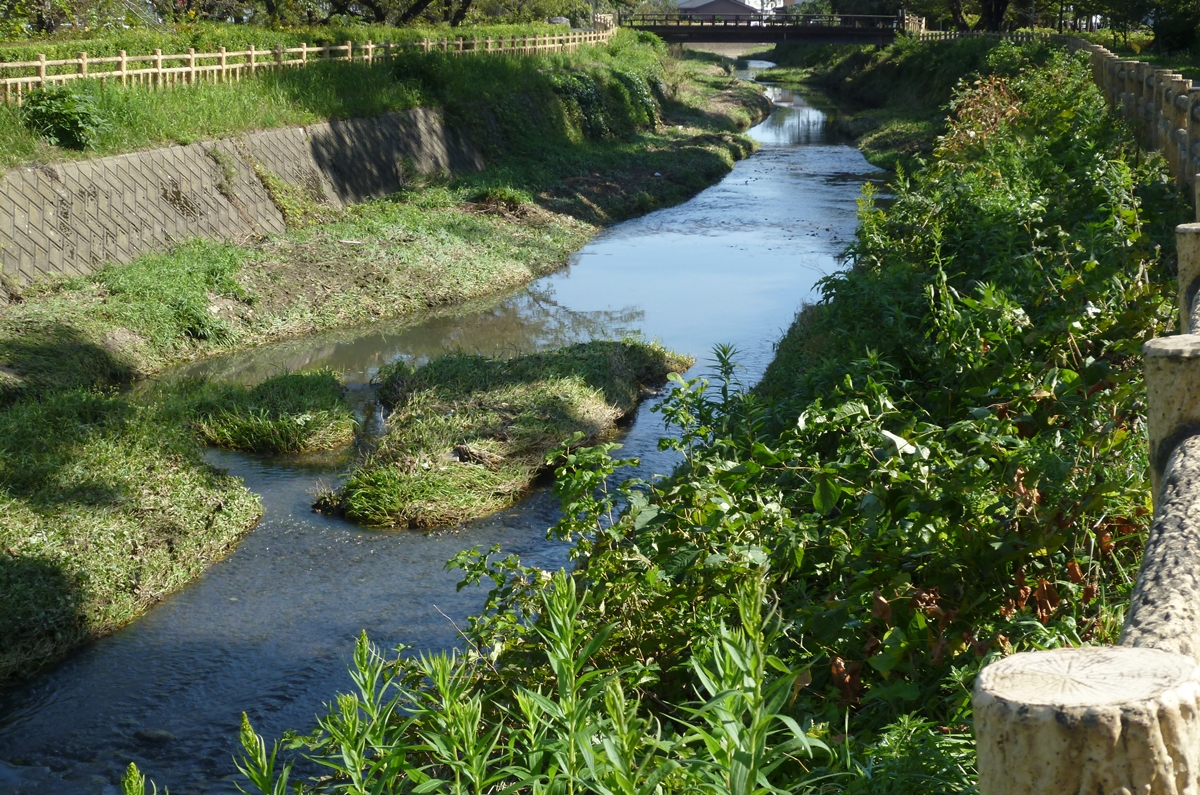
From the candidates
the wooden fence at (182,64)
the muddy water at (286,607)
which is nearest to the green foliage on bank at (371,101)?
the wooden fence at (182,64)

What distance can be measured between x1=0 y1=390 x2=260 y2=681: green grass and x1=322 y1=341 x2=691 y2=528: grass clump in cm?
113

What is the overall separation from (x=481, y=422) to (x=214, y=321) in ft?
17.5

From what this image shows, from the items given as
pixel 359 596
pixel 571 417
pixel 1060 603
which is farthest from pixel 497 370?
pixel 1060 603

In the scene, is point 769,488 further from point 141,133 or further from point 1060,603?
point 141,133

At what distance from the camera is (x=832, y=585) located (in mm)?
4648

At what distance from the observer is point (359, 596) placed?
7691 mm

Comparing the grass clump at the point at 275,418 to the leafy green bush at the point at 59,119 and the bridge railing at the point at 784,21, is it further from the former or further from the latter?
the bridge railing at the point at 784,21

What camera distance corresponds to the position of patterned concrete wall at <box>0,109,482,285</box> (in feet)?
45.9

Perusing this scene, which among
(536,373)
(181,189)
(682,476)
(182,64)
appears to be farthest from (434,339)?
(682,476)

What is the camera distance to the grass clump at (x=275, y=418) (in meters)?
10.6

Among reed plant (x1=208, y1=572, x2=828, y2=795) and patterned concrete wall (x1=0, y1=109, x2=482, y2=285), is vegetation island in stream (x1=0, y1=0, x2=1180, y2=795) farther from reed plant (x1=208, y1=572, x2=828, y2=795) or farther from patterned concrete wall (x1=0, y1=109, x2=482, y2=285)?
patterned concrete wall (x1=0, y1=109, x2=482, y2=285)

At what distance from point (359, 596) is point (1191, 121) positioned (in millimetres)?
7486

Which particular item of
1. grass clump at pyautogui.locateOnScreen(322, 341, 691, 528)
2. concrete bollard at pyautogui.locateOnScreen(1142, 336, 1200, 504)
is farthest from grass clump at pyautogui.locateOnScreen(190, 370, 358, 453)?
concrete bollard at pyautogui.locateOnScreen(1142, 336, 1200, 504)

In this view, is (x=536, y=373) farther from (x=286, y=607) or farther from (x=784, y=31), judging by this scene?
(x=784, y=31)
